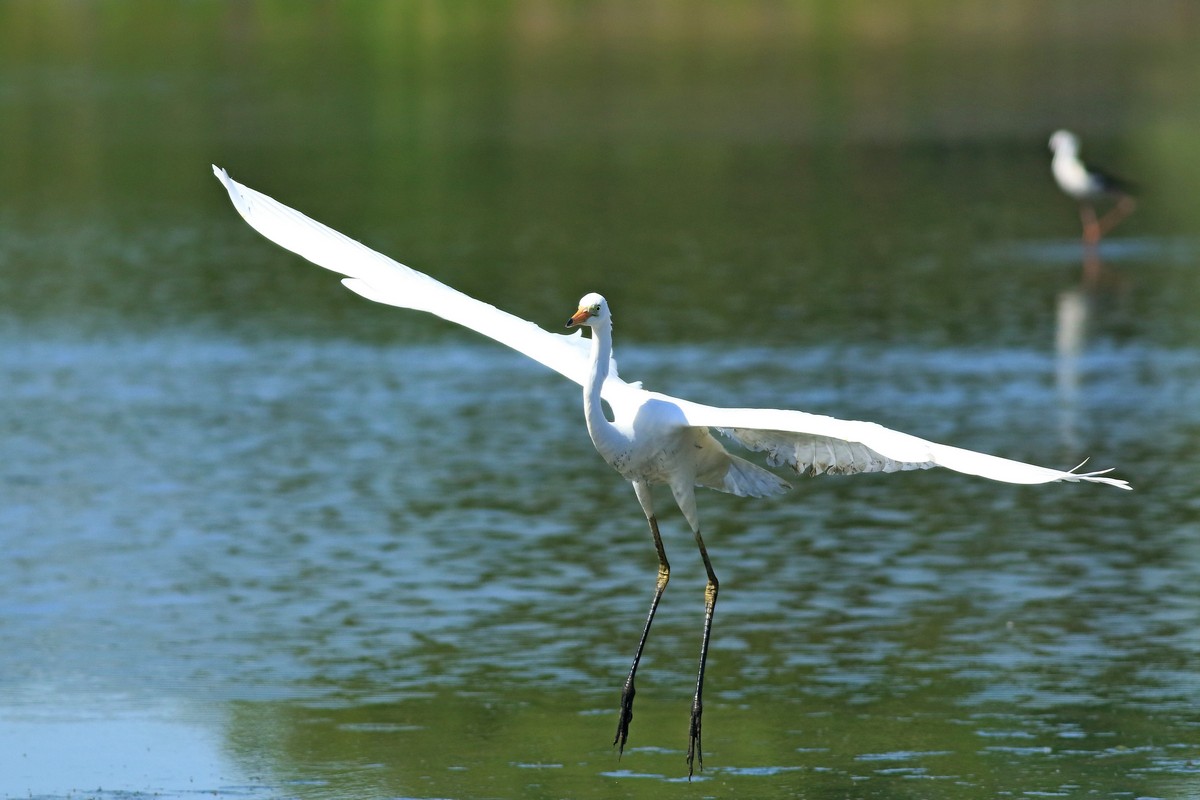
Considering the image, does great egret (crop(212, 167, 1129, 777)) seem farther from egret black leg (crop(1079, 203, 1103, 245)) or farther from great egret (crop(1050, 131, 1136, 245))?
great egret (crop(1050, 131, 1136, 245))

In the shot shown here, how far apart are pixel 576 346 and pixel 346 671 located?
1920mm

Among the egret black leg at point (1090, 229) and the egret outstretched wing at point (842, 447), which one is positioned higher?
the egret black leg at point (1090, 229)

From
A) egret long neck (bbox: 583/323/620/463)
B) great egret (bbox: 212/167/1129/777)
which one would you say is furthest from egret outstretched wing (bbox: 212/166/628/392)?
egret long neck (bbox: 583/323/620/463)

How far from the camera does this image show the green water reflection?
9.34m

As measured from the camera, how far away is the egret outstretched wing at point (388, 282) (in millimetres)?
9867

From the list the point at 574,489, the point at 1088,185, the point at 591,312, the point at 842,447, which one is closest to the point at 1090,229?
the point at 1088,185

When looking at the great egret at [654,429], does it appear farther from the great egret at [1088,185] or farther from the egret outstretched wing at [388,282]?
the great egret at [1088,185]

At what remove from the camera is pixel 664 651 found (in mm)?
10914

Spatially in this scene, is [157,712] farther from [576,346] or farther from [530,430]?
[530,430]

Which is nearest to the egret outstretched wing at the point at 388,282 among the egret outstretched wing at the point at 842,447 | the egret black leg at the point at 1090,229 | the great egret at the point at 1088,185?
the egret outstretched wing at the point at 842,447

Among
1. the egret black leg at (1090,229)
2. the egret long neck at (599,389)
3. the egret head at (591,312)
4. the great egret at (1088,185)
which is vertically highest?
the great egret at (1088,185)

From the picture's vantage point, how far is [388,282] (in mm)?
9938

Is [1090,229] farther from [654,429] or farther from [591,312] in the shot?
[591,312]

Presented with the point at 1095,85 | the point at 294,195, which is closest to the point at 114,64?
the point at 1095,85
